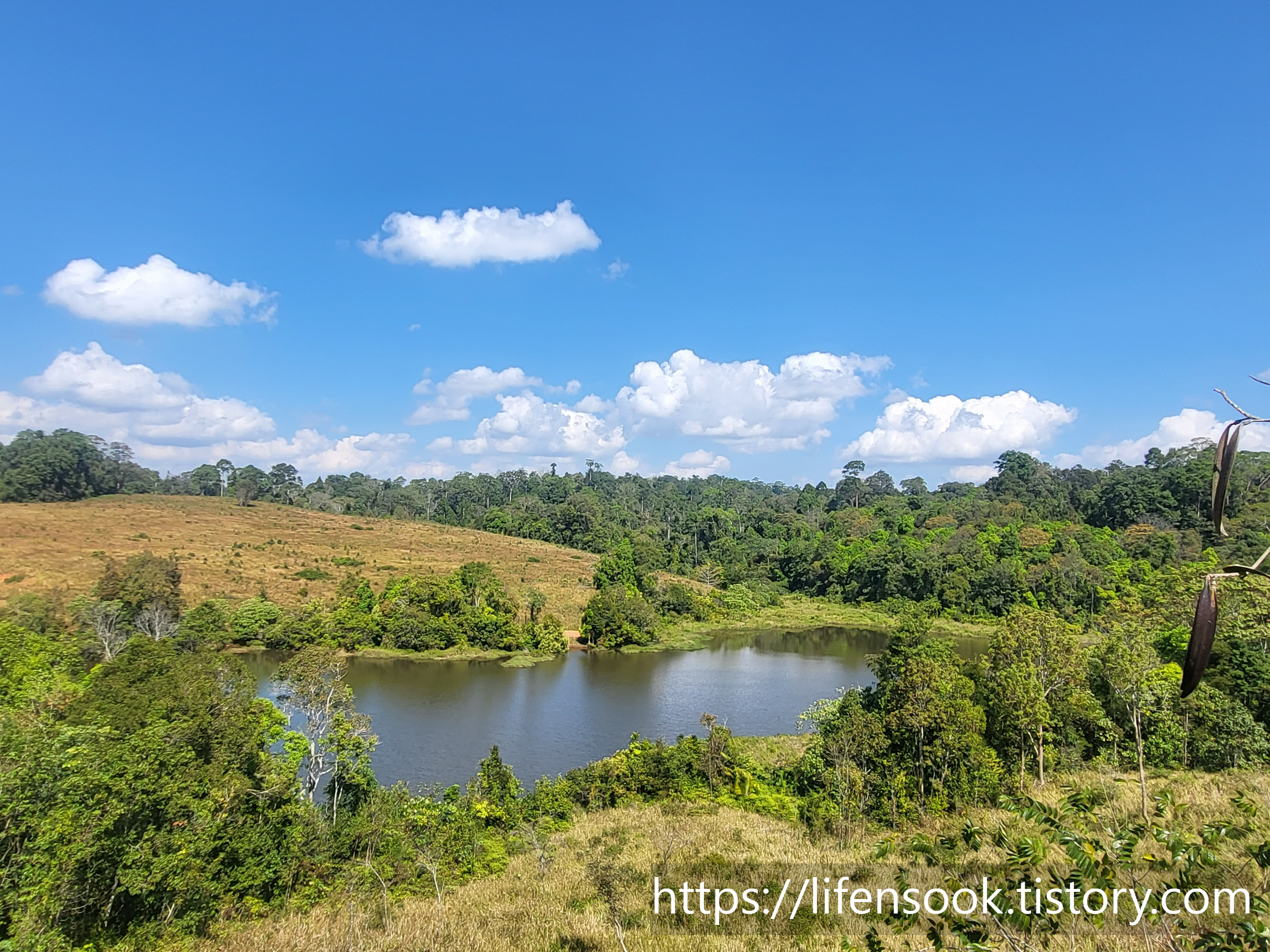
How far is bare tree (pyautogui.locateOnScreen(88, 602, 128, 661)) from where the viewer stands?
2697 centimetres

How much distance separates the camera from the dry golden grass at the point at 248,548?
42.0 metres

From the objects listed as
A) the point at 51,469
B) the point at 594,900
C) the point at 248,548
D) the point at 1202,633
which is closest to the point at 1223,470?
the point at 1202,633

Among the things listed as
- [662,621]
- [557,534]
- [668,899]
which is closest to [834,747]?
[668,899]

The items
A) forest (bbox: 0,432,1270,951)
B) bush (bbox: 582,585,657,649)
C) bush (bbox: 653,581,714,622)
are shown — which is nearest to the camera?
forest (bbox: 0,432,1270,951)

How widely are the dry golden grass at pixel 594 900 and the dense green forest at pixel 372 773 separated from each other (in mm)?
581

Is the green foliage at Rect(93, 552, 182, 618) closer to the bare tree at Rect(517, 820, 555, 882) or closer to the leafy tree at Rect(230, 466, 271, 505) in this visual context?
the bare tree at Rect(517, 820, 555, 882)

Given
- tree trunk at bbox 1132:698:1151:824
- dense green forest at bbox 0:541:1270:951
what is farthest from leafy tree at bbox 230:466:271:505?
tree trunk at bbox 1132:698:1151:824

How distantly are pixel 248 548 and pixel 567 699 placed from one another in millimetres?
33079

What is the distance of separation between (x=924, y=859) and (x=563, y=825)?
338 inches

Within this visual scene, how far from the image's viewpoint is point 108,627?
28.9 meters

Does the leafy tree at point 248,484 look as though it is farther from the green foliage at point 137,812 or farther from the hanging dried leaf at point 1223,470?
the hanging dried leaf at point 1223,470

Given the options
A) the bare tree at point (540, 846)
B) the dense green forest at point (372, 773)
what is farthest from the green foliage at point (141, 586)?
the bare tree at point (540, 846)

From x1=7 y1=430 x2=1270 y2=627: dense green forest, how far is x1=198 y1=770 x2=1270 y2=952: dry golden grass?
30038 millimetres

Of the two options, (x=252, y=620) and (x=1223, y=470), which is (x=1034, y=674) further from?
(x=252, y=620)
